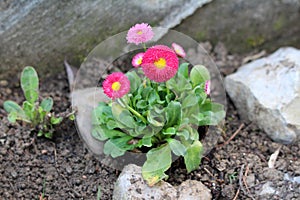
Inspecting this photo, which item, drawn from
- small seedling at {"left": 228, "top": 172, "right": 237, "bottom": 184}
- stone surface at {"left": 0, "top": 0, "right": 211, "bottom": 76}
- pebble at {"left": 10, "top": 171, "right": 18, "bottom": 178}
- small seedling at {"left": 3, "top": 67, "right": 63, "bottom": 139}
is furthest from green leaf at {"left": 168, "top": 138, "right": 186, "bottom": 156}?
stone surface at {"left": 0, "top": 0, "right": 211, "bottom": 76}

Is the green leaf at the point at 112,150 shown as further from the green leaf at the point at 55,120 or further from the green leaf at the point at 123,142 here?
the green leaf at the point at 55,120

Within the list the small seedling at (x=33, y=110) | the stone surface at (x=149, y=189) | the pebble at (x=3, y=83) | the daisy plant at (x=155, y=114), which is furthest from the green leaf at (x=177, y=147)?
the pebble at (x=3, y=83)

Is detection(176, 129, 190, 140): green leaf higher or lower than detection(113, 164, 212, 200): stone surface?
higher

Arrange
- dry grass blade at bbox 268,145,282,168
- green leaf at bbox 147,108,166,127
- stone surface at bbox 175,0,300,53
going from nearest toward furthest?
green leaf at bbox 147,108,166,127, dry grass blade at bbox 268,145,282,168, stone surface at bbox 175,0,300,53

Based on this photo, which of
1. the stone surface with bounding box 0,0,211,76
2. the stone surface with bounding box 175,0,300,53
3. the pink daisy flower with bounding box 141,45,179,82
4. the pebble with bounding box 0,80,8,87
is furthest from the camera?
the stone surface with bounding box 175,0,300,53

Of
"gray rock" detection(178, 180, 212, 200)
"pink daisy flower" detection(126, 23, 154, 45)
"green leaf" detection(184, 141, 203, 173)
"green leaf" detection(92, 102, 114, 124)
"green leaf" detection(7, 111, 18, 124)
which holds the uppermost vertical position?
"pink daisy flower" detection(126, 23, 154, 45)

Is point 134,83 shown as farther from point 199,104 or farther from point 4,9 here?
point 4,9

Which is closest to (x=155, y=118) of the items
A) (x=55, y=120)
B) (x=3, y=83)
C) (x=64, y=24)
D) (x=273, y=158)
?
(x=55, y=120)

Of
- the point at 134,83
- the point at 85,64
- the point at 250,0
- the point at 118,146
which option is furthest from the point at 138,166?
the point at 250,0

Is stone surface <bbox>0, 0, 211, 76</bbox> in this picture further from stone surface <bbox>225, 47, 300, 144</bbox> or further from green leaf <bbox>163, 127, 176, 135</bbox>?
green leaf <bbox>163, 127, 176, 135</bbox>
